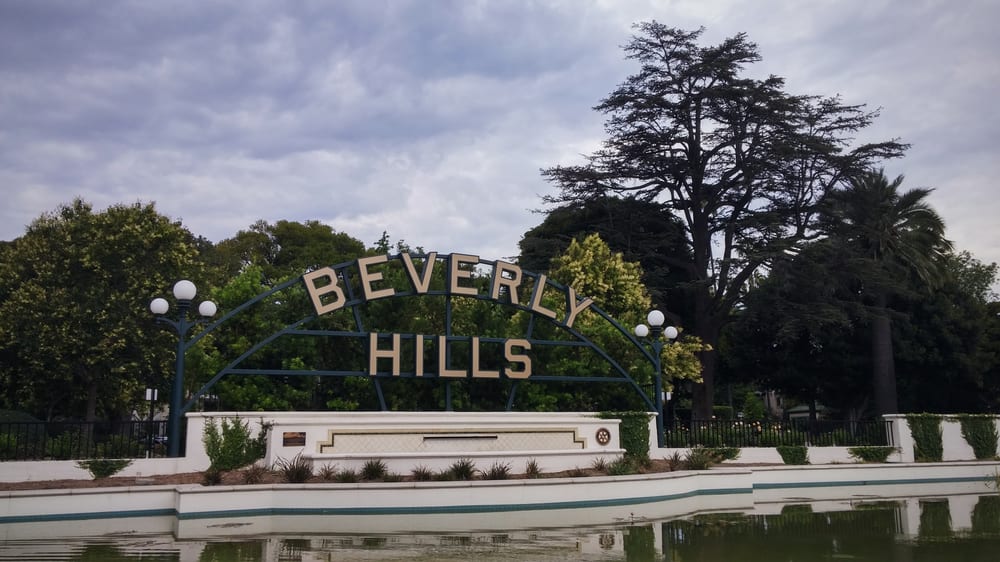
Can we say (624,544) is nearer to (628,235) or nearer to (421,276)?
(421,276)

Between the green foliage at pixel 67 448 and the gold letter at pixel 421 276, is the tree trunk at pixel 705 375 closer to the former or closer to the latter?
the gold letter at pixel 421 276

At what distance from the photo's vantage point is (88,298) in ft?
99.2

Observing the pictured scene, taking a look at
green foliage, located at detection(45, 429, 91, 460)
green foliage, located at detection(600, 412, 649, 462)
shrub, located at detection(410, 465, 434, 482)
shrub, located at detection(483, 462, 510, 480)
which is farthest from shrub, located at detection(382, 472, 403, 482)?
green foliage, located at detection(45, 429, 91, 460)

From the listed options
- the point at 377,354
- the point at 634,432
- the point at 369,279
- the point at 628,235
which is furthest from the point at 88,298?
the point at 628,235

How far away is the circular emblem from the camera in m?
20.1

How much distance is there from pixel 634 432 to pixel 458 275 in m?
6.31

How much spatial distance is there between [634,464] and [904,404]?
34.0m

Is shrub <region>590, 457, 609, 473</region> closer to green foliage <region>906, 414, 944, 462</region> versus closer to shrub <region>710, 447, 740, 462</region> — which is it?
shrub <region>710, 447, 740, 462</region>

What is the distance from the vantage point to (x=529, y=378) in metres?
21.8

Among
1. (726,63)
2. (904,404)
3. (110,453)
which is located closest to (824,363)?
(904,404)

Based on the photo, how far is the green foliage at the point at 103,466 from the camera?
54.4ft

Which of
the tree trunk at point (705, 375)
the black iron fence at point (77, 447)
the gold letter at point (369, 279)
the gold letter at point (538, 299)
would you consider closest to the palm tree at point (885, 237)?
the tree trunk at point (705, 375)

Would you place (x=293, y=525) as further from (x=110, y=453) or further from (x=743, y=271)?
(x=743, y=271)

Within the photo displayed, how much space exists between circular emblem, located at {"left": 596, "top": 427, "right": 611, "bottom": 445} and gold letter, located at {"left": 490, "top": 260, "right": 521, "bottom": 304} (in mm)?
4334
